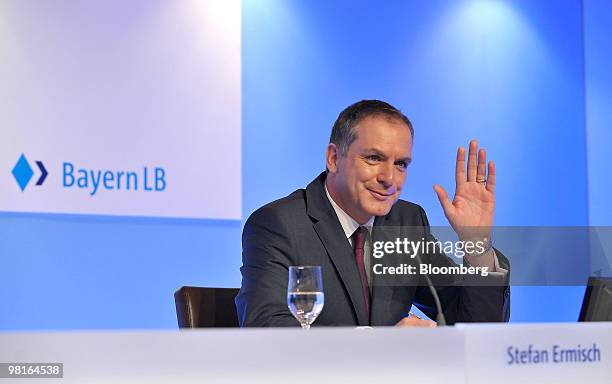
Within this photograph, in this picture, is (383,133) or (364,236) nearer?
(364,236)

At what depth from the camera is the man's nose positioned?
2389 millimetres

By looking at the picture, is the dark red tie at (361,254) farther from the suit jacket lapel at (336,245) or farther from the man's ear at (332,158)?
the man's ear at (332,158)

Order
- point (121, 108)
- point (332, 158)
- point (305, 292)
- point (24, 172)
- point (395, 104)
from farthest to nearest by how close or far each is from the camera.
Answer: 1. point (395, 104)
2. point (121, 108)
3. point (24, 172)
4. point (332, 158)
5. point (305, 292)

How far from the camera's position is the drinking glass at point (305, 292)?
5.36ft

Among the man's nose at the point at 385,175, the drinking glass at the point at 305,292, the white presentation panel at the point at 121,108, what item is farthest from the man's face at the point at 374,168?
the white presentation panel at the point at 121,108

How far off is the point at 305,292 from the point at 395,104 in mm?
2685

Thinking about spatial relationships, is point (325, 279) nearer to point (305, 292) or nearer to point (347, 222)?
point (347, 222)

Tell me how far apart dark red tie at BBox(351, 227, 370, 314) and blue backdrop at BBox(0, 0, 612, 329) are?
Result: 1.62 metres

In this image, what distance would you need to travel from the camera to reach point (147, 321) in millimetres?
3680

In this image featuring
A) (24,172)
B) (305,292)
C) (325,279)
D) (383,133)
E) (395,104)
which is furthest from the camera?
(395,104)

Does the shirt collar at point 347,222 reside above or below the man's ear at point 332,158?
below

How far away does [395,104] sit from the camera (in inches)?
165

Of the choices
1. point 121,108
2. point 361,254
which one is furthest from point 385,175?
point 121,108

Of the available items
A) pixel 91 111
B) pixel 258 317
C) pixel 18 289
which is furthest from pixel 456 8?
pixel 258 317
